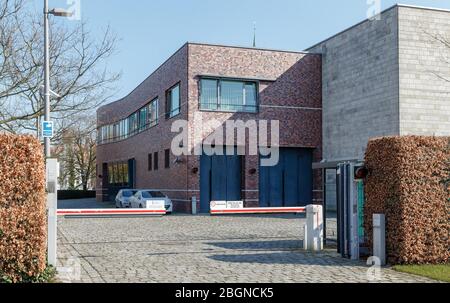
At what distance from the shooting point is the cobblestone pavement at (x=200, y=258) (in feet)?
29.5

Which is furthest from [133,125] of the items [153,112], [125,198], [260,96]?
[260,96]

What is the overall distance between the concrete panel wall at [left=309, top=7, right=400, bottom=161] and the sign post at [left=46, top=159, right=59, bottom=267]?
17.4 metres

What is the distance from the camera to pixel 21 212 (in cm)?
819

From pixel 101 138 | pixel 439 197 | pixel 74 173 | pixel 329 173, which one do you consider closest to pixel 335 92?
pixel 329 173

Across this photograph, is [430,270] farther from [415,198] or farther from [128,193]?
[128,193]

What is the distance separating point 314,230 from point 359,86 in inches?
606

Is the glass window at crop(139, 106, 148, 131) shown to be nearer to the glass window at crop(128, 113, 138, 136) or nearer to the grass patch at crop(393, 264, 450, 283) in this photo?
the glass window at crop(128, 113, 138, 136)

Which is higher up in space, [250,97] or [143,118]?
[250,97]

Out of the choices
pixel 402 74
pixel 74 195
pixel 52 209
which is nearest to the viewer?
pixel 52 209

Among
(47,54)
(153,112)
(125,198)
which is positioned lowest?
(125,198)

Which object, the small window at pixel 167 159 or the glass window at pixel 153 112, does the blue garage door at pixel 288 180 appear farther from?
the glass window at pixel 153 112

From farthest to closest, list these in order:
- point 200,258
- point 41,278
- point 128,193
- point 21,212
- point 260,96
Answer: point 128,193, point 260,96, point 200,258, point 41,278, point 21,212

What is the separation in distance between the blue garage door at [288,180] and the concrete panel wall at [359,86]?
1475mm

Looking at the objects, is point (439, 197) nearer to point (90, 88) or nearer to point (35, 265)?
point (35, 265)
